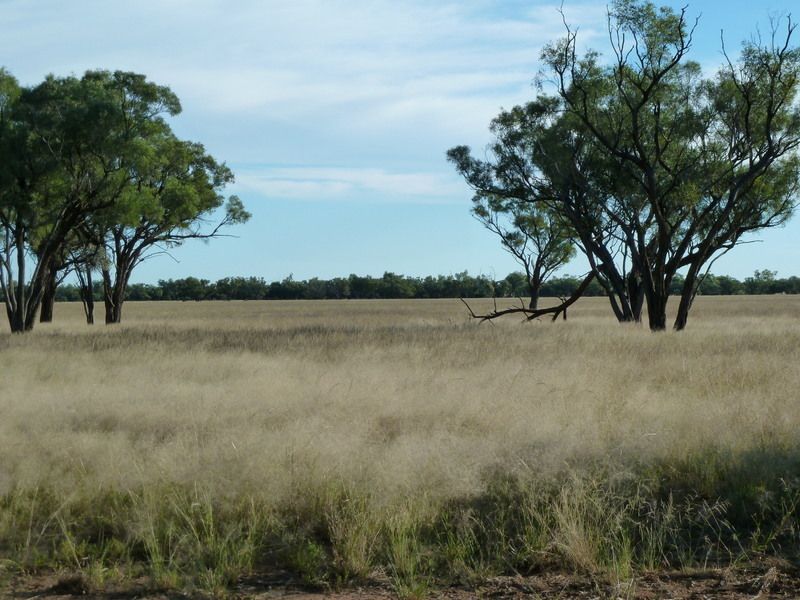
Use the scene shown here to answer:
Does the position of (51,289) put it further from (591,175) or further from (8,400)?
(8,400)

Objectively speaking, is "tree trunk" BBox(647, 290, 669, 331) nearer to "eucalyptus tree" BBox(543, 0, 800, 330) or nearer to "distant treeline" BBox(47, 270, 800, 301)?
"eucalyptus tree" BBox(543, 0, 800, 330)

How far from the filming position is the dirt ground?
5.07m

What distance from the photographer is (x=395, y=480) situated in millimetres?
6703

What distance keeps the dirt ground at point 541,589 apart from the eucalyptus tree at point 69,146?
22.3 meters

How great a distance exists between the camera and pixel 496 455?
7.64 metres

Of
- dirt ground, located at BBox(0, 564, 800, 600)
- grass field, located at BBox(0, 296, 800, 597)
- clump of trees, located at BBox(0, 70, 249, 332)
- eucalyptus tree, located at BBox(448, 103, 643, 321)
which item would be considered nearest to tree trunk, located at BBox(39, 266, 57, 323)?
clump of trees, located at BBox(0, 70, 249, 332)

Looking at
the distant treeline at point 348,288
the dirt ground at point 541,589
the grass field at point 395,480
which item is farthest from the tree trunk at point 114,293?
the distant treeline at point 348,288

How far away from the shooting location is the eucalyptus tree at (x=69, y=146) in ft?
83.2

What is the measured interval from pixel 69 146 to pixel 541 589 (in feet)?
81.1

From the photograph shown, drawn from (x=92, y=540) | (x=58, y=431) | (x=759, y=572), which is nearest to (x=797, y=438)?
(x=759, y=572)

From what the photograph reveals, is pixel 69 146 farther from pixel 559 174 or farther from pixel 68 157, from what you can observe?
pixel 559 174

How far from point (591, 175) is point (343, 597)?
26451 mm

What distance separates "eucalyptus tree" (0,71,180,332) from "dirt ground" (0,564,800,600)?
2229 cm

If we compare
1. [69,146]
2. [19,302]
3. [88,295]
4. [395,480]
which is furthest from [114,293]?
[395,480]
